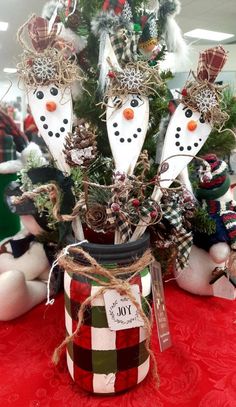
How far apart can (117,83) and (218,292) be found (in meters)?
0.55

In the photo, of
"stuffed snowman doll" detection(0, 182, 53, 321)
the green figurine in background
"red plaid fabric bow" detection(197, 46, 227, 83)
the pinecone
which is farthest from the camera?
the green figurine in background

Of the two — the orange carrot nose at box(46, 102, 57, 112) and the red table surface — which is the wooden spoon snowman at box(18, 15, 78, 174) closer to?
the orange carrot nose at box(46, 102, 57, 112)

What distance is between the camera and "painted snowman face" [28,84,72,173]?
0.57 m

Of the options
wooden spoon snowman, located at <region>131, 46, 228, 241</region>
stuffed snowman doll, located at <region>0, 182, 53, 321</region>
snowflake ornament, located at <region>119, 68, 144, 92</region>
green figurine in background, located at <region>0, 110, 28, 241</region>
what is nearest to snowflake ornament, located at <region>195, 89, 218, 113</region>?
wooden spoon snowman, located at <region>131, 46, 228, 241</region>

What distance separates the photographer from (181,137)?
1.94ft

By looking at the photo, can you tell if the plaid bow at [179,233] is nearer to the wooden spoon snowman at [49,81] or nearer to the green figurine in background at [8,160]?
the wooden spoon snowman at [49,81]

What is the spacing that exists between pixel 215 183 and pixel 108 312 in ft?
1.29

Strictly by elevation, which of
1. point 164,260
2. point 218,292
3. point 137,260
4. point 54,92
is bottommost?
point 218,292

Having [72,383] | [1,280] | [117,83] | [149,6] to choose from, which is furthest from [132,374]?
[149,6]

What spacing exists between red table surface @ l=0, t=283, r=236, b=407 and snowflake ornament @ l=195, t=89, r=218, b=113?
45 cm

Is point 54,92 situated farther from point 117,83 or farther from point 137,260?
point 137,260

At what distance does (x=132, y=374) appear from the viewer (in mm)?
544

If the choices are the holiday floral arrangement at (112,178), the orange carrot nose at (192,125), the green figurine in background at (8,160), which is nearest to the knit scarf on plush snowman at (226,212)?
the holiday floral arrangement at (112,178)

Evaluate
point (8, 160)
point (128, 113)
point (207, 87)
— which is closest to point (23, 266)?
point (8, 160)
